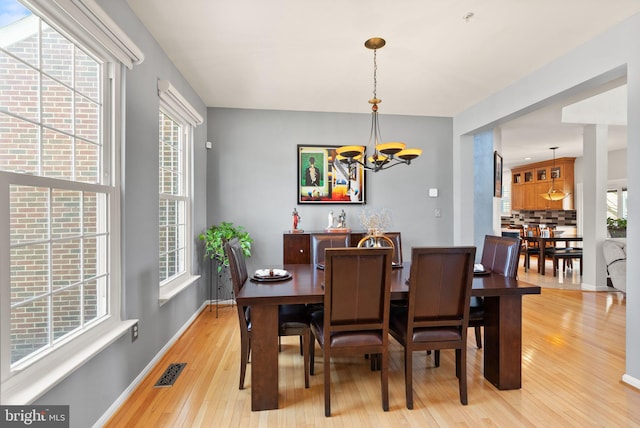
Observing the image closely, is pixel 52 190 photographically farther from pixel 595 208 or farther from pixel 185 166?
pixel 595 208

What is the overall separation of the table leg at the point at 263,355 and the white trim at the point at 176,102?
6.52 feet

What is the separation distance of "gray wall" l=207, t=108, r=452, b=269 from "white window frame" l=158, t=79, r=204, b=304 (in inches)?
26.2

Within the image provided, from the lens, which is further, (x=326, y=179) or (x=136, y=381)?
(x=326, y=179)

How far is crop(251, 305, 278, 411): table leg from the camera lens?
77.9 inches

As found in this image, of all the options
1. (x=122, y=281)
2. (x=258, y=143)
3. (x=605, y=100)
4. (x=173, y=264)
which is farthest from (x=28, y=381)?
(x=605, y=100)

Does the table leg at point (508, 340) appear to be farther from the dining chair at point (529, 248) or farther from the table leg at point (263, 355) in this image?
the dining chair at point (529, 248)

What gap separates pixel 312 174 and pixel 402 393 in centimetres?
295

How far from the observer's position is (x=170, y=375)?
7.91ft

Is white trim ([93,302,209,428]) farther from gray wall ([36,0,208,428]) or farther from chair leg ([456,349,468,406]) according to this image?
chair leg ([456,349,468,406])

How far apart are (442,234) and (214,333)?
3.35m

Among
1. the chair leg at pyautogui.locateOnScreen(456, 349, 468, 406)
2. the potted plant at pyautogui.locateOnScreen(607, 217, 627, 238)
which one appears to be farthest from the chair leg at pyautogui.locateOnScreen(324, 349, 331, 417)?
the potted plant at pyautogui.locateOnScreen(607, 217, 627, 238)

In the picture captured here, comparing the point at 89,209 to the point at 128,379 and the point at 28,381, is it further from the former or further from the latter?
the point at 128,379

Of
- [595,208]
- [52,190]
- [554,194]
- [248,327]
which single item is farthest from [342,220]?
[554,194]

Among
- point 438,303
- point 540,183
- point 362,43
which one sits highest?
point 362,43
